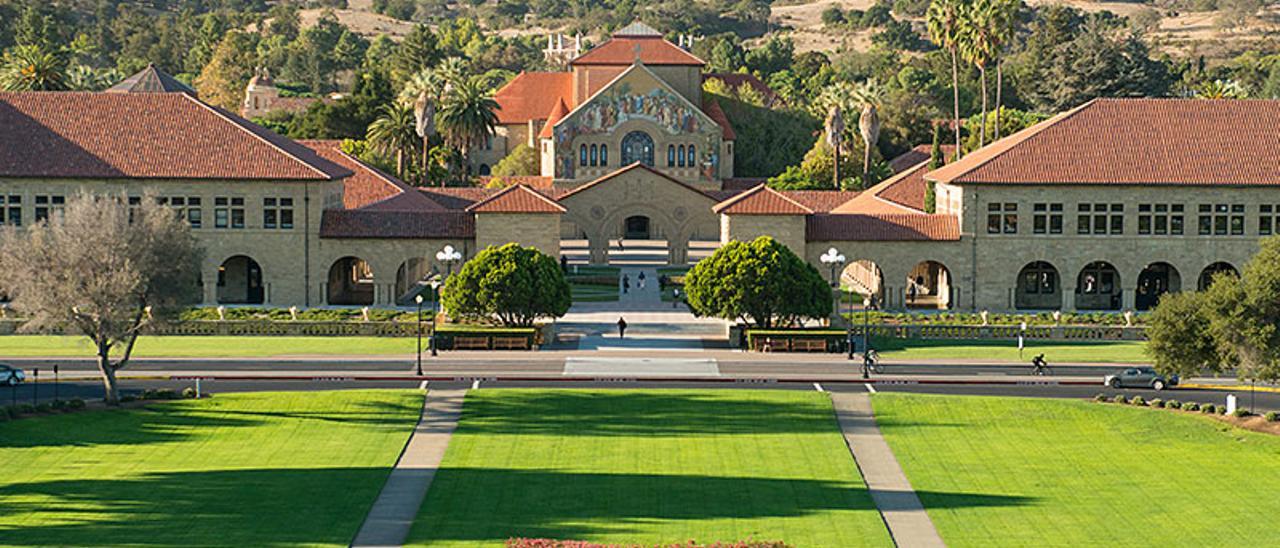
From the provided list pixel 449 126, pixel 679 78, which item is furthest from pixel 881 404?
pixel 679 78

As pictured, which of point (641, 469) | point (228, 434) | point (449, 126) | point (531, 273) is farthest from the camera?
point (449, 126)

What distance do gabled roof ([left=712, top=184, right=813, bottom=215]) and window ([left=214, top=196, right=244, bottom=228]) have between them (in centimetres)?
2443

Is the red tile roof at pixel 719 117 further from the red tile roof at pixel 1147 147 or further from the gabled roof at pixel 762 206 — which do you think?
the red tile roof at pixel 1147 147

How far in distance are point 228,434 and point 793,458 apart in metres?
18.0

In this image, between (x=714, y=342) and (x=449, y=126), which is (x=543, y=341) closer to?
(x=714, y=342)

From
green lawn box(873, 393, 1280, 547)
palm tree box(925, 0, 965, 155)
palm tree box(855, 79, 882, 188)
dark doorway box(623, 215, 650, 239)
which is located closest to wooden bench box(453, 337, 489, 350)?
green lawn box(873, 393, 1280, 547)

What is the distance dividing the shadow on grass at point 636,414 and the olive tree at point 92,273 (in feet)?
39.9

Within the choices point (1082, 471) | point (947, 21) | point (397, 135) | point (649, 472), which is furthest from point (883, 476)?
point (397, 135)

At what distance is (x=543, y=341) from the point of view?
86.0 m

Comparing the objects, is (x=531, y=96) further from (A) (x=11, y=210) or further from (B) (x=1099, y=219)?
(B) (x=1099, y=219)

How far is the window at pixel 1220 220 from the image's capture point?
97438mm

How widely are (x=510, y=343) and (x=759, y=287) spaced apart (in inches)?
435

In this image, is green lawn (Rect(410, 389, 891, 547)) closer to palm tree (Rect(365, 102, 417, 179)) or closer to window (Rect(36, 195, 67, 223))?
window (Rect(36, 195, 67, 223))

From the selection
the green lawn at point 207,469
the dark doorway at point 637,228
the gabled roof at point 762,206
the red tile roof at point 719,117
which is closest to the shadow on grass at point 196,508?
the green lawn at point 207,469
